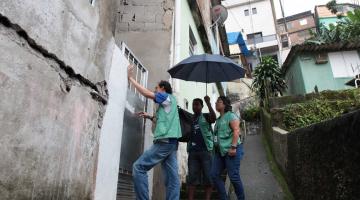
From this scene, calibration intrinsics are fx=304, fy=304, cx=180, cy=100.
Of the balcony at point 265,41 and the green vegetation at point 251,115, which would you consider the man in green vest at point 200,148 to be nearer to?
the green vegetation at point 251,115

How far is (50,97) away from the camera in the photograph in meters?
2.65

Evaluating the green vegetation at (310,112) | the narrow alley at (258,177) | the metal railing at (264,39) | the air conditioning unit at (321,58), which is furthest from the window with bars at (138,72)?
the metal railing at (264,39)

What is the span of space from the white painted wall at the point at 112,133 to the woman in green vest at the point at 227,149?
147cm

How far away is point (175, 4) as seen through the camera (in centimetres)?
712

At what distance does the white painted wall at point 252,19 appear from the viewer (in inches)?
1388

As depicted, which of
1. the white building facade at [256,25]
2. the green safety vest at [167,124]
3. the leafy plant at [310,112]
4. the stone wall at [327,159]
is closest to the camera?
the stone wall at [327,159]

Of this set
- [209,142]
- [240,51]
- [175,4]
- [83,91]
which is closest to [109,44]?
[83,91]

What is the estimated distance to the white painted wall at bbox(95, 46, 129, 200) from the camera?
3.62 metres

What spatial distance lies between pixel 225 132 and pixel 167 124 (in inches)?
44.0

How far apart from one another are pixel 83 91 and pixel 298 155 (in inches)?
123

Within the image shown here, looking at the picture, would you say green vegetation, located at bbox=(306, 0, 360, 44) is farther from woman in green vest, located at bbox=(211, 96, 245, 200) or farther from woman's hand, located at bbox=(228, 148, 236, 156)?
woman's hand, located at bbox=(228, 148, 236, 156)

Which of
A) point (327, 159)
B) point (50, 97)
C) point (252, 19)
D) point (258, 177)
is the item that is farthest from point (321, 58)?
point (252, 19)

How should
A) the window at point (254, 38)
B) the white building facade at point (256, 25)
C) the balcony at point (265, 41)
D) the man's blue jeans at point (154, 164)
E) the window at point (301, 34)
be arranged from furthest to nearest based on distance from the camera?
the window at point (301, 34) → the window at point (254, 38) → the white building facade at point (256, 25) → the balcony at point (265, 41) → the man's blue jeans at point (154, 164)

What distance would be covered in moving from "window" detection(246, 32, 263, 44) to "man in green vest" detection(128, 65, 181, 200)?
→ 3310 centimetres
